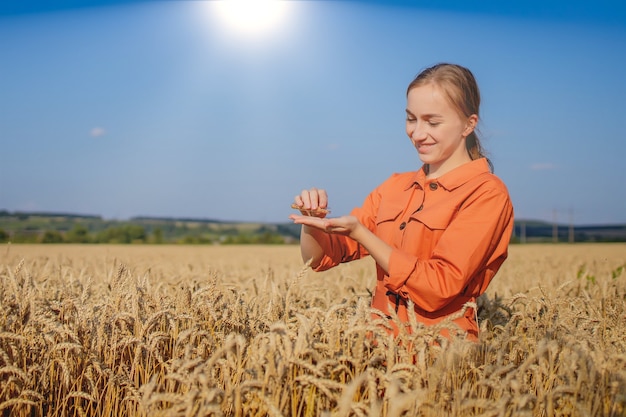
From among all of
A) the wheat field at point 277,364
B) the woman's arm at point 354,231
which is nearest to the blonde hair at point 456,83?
the woman's arm at point 354,231

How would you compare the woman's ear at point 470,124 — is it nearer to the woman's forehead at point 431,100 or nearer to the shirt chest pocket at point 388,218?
the woman's forehead at point 431,100

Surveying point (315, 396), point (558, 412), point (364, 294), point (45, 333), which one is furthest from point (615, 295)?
point (45, 333)

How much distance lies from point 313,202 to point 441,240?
69cm

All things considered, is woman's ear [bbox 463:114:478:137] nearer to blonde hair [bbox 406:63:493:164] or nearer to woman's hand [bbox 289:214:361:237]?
blonde hair [bbox 406:63:493:164]

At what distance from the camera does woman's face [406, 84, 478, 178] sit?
3.35 m

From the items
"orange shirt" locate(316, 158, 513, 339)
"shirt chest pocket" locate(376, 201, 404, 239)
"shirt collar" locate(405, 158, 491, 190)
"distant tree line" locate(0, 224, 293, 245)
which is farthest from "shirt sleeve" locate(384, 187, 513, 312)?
"distant tree line" locate(0, 224, 293, 245)

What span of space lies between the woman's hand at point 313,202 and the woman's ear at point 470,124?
868 millimetres

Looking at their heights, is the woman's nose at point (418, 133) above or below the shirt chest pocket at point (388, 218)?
A: above

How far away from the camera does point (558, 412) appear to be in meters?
2.66

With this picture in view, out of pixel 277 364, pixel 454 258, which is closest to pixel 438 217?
pixel 454 258

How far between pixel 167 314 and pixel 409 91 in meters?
1.82

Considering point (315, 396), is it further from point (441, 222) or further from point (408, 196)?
point (408, 196)

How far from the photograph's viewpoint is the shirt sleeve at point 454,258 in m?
3.12

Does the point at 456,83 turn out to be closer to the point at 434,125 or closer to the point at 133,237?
the point at 434,125
